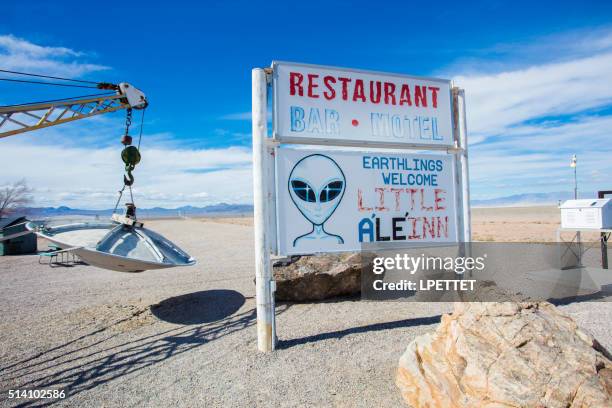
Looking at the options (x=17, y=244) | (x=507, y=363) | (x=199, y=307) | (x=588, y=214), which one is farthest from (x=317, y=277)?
→ (x=17, y=244)

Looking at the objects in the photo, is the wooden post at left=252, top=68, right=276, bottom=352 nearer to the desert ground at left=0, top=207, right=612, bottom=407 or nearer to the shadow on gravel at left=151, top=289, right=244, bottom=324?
the desert ground at left=0, top=207, right=612, bottom=407

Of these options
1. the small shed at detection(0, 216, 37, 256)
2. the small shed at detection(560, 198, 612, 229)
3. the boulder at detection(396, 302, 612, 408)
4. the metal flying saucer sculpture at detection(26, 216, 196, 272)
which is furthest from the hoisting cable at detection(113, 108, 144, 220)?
the small shed at detection(0, 216, 37, 256)

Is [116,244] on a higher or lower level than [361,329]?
higher

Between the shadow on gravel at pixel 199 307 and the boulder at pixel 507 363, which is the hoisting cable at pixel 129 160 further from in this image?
the boulder at pixel 507 363

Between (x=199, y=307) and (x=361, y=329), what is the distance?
395 cm

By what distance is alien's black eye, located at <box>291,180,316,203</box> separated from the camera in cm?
621

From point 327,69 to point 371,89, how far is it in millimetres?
872

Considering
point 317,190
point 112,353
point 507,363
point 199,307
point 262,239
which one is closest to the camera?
point 507,363

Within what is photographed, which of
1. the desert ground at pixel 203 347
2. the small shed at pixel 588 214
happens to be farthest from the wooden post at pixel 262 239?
the small shed at pixel 588 214

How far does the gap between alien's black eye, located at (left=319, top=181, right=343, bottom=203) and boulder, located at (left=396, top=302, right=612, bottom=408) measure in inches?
107

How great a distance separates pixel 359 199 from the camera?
6.59 metres

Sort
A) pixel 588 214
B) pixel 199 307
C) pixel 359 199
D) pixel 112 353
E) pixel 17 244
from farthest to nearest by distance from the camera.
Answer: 1. pixel 17 244
2. pixel 588 214
3. pixel 199 307
4. pixel 359 199
5. pixel 112 353

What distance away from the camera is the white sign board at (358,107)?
20.4 ft

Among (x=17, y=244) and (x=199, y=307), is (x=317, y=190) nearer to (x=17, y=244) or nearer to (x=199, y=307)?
(x=199, y=307)
